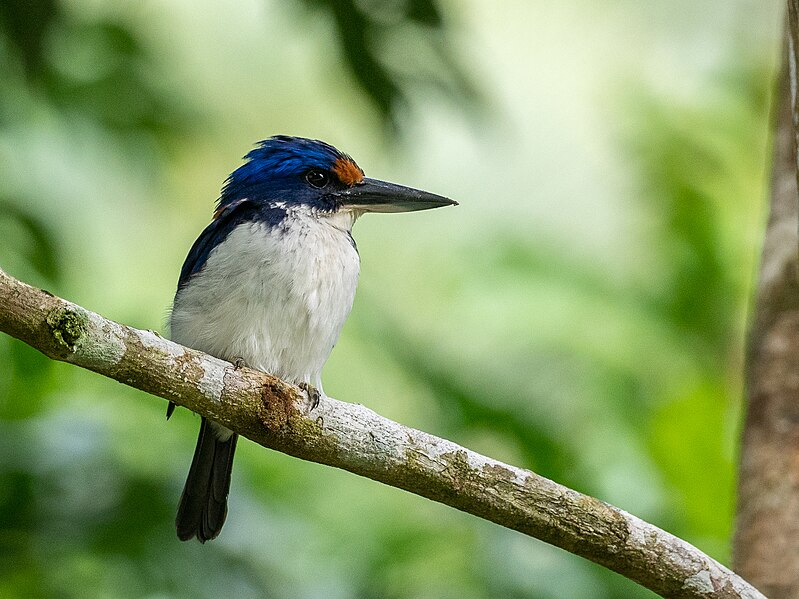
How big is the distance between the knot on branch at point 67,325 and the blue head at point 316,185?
1.35 metres

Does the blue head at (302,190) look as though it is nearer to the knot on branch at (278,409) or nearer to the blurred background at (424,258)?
the blurred background at (424,258)

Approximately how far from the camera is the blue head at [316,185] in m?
3.49

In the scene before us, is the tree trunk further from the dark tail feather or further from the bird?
the dark tail feather

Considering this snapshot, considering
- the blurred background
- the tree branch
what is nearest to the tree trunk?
the blurred background

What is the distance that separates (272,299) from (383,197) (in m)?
0.60

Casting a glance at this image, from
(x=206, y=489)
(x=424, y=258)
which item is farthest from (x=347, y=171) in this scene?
(x=424, y=258)

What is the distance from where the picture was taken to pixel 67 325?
7.00 ft

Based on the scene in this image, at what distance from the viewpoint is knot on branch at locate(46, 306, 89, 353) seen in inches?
82.9

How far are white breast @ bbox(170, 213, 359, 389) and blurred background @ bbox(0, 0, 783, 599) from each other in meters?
0.37

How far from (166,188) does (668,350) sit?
6.84 feet

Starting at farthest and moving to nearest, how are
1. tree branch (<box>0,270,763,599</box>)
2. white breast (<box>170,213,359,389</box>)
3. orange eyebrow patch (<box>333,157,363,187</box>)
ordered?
1. orange eyebrow patch (<box>333,157,363,187</box>)
2. white breast (<box>170,213,359,389</box>)
3. tree branch (<box>0,270,763,599</box>)

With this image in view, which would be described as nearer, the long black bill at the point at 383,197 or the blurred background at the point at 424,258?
the blurred background at the point at 424,258

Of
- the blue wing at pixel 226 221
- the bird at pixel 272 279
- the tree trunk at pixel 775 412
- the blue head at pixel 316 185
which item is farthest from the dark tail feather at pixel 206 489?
the tree trunk at pixel 775 412

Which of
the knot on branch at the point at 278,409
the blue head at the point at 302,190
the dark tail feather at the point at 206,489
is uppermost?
the blue head at the point at 302,190
